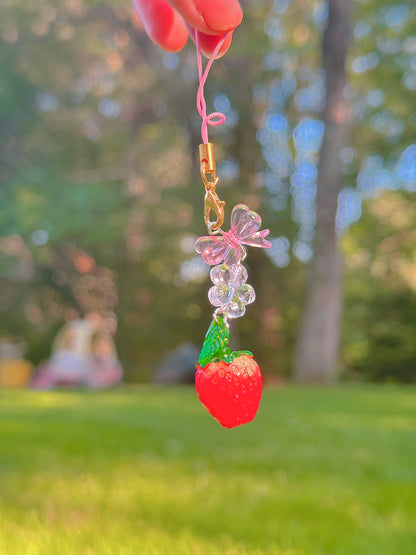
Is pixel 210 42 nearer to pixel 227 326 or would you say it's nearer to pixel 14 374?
pixel 227 326

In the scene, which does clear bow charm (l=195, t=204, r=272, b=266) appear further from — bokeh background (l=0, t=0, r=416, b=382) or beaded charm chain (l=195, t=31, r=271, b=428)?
bokeh background (l=0, t=0, r=416, b=382)

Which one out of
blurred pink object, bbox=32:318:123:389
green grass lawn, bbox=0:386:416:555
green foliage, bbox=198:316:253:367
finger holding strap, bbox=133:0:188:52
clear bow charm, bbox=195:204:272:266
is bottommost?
blurred pink object, bbox=32:318:123:389

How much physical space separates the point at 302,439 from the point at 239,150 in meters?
10.5

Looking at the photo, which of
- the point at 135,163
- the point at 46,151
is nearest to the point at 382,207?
the point at 135,163

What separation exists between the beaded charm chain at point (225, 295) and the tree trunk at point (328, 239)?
1120cm

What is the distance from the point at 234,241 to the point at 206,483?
11.6 ft

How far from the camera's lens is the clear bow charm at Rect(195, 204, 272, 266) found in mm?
1226

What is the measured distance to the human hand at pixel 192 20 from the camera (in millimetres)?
1143

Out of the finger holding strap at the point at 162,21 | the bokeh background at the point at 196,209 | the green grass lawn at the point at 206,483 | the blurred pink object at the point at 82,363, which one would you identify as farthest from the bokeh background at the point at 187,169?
the finger holding strap at the point at 162,21

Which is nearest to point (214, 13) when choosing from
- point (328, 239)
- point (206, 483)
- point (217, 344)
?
point (217, 344)

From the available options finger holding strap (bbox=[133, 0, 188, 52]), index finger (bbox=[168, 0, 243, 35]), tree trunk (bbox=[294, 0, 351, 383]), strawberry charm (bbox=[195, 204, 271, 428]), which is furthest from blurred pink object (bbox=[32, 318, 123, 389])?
index finger (bbox=[168, 0, 243, 35])

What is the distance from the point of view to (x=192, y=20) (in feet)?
3.95

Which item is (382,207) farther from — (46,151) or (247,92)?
(46,151)

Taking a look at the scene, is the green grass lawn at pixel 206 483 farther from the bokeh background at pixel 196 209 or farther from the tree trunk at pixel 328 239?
the tree trunk at pixel 328 239
